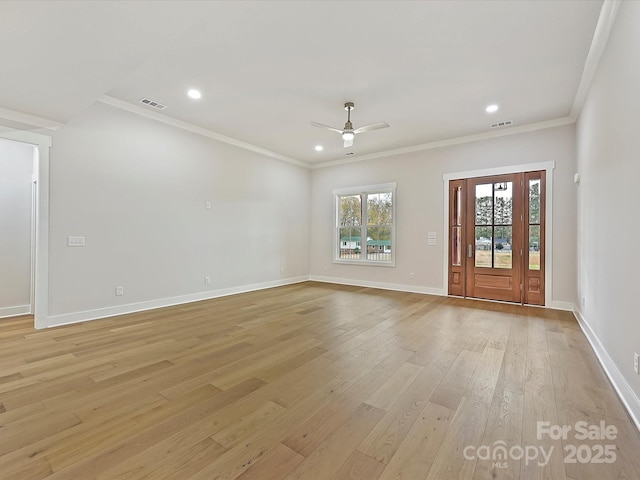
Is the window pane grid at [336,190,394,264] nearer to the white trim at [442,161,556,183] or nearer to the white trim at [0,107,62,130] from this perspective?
the white trim at [442,161,556,183]

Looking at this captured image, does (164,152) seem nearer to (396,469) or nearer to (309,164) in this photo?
(309,164)

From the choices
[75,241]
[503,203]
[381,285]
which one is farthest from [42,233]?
[503,203]

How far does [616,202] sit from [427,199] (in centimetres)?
383

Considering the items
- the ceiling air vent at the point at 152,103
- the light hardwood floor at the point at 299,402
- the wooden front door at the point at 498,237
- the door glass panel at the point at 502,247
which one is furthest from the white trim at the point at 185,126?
the door glass panel at the point at 502,247

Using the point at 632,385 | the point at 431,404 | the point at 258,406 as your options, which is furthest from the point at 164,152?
the point at 632,385

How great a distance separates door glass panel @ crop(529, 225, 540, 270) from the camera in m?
5.13

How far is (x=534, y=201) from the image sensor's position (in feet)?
17.0

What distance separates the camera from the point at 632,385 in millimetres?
2027

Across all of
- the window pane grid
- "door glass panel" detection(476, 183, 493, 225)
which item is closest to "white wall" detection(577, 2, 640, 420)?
"door glass panel" detection(476, 183, 493, 225)

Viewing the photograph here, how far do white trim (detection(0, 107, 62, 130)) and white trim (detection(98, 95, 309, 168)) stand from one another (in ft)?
2.29

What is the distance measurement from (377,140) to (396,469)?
562cm

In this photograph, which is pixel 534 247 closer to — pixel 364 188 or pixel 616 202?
pixel 616 202

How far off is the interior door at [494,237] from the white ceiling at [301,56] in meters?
1.25

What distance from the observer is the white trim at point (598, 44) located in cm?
245
